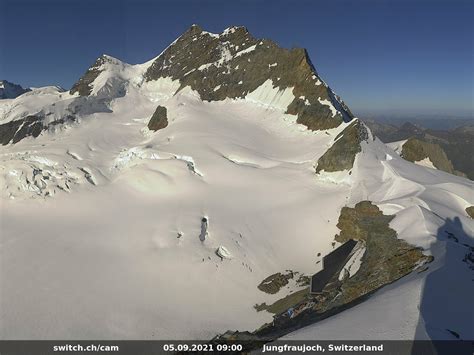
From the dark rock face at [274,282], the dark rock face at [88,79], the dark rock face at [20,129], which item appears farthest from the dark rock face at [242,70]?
the dark rock face at [20,129]

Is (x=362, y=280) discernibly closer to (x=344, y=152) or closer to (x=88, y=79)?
(x=344, y=152)

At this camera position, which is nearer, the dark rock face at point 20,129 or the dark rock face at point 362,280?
the dark rock face at point 362,280

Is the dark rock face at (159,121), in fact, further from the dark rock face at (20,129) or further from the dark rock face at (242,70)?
the dark rock face at (20,129)

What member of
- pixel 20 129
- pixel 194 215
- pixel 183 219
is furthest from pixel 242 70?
pixel 20 129

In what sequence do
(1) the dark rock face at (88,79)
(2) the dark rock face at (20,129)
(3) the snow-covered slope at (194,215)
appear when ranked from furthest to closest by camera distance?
(1) the dark rock face at (88,79) → (2) the dark rock face at (20,129) → (3) the snow-covered slope at (194,215)

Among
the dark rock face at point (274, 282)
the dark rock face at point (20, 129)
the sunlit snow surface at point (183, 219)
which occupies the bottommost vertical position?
the dark rock face at point (274, 282)
